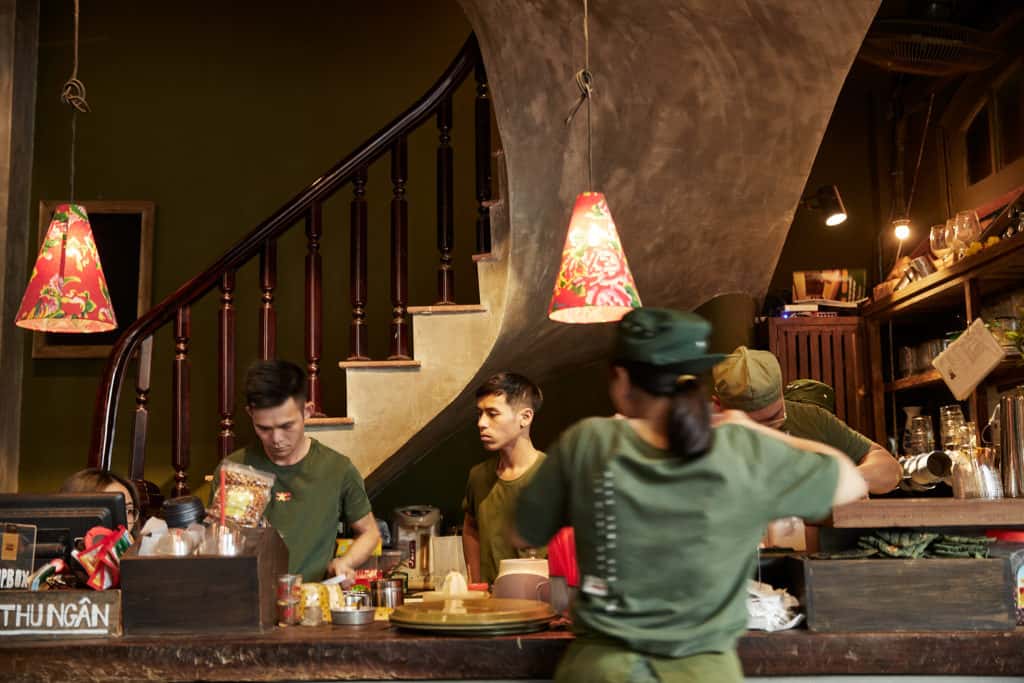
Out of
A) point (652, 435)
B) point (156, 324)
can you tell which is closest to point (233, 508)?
point (652, 435)

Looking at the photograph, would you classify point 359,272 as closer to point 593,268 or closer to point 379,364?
point 379,364

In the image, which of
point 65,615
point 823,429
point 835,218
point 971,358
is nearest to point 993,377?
point 971,358

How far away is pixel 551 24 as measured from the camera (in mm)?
3805

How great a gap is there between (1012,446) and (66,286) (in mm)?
2829

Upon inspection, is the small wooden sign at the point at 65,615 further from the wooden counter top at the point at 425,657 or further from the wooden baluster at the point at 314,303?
the wooden baluster at the point at 314,303

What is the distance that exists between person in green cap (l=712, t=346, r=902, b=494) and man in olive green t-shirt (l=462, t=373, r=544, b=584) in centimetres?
75

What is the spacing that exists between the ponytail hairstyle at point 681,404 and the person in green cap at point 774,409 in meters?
1.07

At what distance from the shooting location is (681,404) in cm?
168

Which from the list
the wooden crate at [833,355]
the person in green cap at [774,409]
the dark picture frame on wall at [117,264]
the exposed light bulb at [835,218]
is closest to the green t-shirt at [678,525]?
the person in green cap at [774,409]

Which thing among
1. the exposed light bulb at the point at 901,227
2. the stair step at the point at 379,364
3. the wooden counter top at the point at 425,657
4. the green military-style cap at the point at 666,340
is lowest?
the wooden counter top at the point at 425,657

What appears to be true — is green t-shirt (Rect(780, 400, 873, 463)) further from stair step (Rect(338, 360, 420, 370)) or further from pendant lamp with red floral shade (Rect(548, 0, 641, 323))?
stair step (Rect(338, 360, 420, 370))

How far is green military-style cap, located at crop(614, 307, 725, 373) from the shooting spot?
1725 millimetres

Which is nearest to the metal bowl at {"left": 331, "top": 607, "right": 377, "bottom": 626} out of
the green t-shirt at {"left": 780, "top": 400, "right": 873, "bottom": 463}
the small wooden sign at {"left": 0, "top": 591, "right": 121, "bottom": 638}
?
the small wooden sign at {"left": 0, "top": 591, "right": 121, "bottom": 638}

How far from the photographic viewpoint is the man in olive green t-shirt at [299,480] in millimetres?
2896
